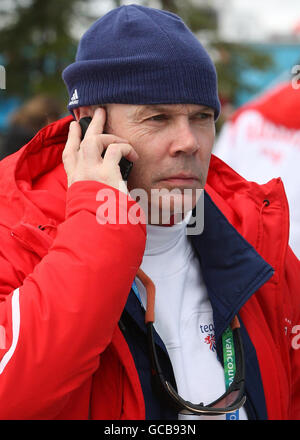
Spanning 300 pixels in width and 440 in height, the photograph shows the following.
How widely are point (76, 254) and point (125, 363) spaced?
37 centimetres

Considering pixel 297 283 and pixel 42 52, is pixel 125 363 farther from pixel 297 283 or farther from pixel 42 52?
pixel 42 52

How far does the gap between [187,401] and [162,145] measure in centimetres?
77

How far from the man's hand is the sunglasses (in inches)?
14.2

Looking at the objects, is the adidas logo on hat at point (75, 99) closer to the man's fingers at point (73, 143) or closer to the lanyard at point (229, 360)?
the man's fingers at point (73, 143)

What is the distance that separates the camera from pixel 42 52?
24.0 ft

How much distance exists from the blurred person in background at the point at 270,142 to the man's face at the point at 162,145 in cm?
119

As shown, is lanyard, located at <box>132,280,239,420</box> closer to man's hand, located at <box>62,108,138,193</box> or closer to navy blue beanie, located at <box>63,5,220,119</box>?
man's hand, located at <box>62,108,138,193</box>

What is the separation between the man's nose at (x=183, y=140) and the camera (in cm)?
164

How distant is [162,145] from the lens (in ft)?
5.44

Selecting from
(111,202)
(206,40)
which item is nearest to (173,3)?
(206,40)

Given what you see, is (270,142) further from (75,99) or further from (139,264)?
(139,264)
